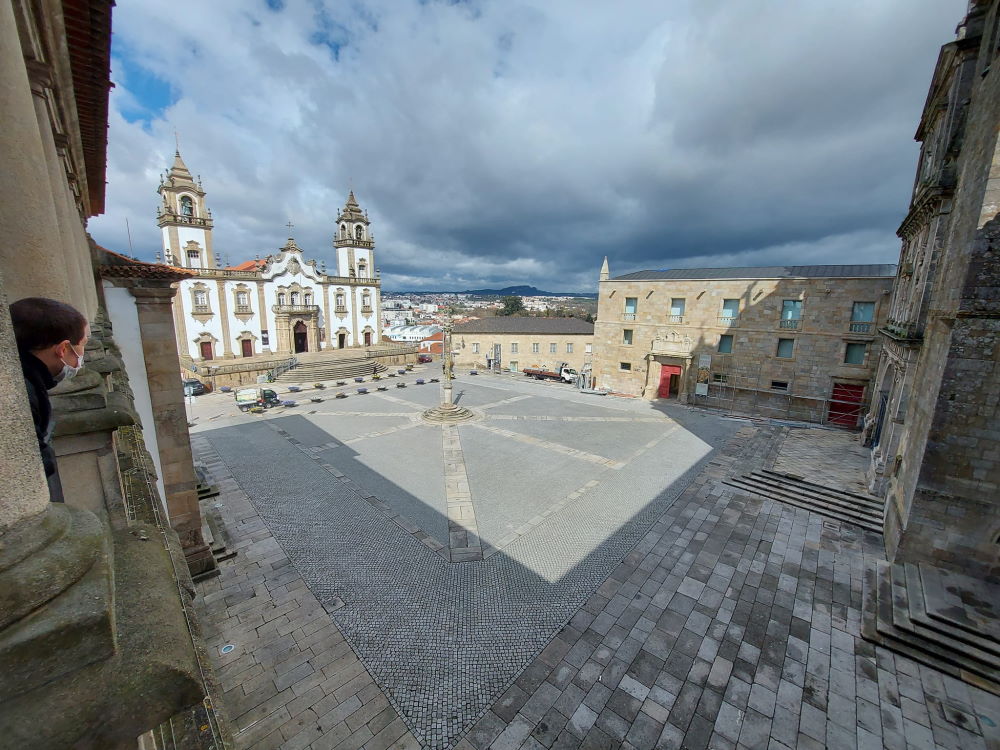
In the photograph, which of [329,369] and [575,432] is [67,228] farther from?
[329,369]

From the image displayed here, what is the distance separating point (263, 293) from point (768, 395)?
38.5 meters

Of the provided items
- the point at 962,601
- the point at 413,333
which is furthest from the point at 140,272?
the point at 413,333

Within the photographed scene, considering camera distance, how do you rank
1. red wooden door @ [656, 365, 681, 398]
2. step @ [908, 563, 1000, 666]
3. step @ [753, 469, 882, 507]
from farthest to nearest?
red wooden door @ [656, 365, 681, 398] < step @ [753, 469, 882, 507] < step @ [908, 563, 1000, 666]

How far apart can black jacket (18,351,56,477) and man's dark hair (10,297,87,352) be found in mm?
72

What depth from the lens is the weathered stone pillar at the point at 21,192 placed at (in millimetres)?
2941

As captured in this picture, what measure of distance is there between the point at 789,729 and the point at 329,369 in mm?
33864

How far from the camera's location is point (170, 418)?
8984mm

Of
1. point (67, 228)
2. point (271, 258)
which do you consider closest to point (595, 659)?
point (67, 228)

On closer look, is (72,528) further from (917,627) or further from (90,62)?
(917,627)

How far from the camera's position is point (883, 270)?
68.7 ft

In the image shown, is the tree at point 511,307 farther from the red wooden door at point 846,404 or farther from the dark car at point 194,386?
the red wooden door at point 846,404

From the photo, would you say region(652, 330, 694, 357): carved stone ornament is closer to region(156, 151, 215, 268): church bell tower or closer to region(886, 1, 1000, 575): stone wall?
region(886, 1, 1000, 575): stone wall

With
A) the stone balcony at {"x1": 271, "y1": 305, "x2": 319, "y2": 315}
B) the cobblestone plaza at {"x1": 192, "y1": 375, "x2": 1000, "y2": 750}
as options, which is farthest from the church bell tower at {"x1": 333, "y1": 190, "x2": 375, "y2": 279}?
the cobblestone plaza at {"x1": 192, "y1": 375, "x2": 1000, "y2": 750}

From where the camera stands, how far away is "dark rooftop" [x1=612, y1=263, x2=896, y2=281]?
20.9 m
